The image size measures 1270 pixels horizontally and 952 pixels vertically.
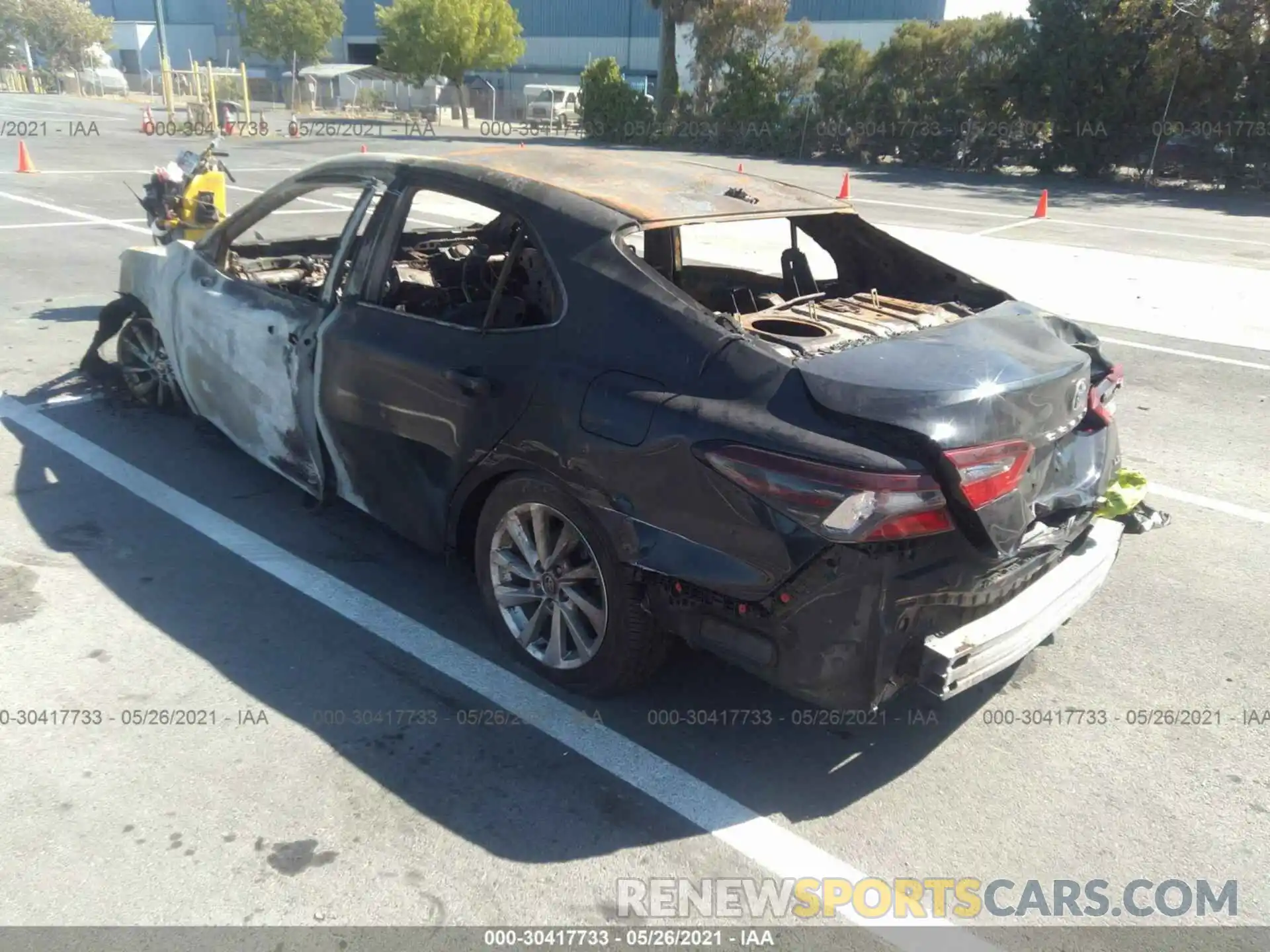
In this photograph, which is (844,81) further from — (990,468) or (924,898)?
(924,898)

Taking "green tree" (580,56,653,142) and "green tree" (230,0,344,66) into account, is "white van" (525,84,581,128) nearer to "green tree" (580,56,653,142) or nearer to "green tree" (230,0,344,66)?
"green tree" (580,56,653,142)

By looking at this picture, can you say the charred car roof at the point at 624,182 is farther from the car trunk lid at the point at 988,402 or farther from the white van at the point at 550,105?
the white van at the point at 550,105

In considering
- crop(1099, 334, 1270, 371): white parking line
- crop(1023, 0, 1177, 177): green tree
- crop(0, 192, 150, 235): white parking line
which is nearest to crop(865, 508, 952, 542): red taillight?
crop(1099, 334, 1270, 371): white parking line

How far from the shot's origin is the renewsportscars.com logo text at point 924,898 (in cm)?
268

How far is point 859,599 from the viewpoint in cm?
272

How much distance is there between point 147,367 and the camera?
19.5ft

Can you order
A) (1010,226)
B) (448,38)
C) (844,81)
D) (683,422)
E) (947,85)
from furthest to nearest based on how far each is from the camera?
(448,38)
(844,81)
(947,85)
(1010,226)
(683,422)

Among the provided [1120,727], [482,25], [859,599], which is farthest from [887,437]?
[482,25]

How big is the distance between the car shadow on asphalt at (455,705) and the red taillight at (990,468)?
65cm

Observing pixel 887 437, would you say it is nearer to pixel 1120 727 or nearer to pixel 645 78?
pixel 1120 727

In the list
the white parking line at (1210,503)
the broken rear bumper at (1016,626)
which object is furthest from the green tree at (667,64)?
the broken rear bumper at (1016,626)

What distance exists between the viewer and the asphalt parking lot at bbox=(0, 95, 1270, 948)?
275 cm

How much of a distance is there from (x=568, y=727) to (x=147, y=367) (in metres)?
4.02

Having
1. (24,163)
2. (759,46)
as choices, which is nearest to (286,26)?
(759,46)
